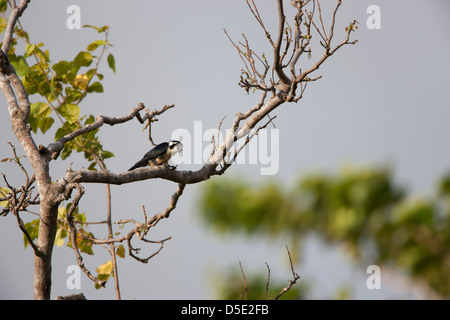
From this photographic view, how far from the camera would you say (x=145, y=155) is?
574 cm

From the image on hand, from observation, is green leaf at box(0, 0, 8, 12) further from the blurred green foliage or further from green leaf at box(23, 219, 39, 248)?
the blurred green foliage

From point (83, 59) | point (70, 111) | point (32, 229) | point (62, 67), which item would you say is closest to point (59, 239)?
point (32, 229)

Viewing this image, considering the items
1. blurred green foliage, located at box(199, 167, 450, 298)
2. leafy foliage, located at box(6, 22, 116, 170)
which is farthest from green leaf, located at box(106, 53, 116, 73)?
blurred green foliage, located at box(199, 167, 450, 298)

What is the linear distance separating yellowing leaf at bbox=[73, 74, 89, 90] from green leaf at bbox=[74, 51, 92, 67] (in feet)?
0.59

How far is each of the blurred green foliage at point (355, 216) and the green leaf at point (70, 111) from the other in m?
13.6

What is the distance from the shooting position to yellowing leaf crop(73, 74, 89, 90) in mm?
5273

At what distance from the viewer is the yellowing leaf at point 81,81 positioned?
527cm

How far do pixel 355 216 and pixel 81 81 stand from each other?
1625cm

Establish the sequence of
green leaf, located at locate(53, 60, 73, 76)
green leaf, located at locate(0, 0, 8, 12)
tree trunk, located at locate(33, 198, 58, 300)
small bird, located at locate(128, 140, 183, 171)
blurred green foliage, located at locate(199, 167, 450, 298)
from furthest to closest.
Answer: blurred green foliage, located at locate(199, 167, 450, 298) → small bird, located at locate(128, 140, 183, 171) → green leaf, located at locate(53, 60, 73, 76) → green leaf, located at locate(0, 0, 8, 12) → tree trunk, located at locate(33, 198, 58, 300)

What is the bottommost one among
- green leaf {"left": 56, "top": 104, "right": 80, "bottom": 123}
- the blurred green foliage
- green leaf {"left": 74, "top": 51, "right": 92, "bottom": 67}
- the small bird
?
the blurred green foliage

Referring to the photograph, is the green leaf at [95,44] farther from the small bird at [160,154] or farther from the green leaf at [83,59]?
the small bird at [160,154]

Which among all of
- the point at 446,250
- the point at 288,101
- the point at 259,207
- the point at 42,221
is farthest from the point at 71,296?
the point at 259,207

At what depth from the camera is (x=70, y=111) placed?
4949mm
